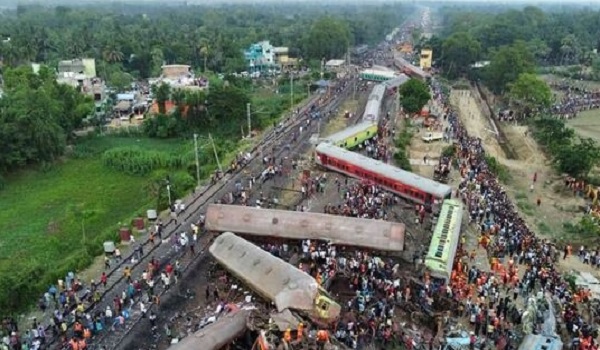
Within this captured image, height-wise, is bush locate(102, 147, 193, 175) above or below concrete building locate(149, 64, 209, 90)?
below

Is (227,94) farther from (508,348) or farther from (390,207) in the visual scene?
(508,348)

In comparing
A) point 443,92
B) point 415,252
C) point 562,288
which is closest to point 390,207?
point 415,252

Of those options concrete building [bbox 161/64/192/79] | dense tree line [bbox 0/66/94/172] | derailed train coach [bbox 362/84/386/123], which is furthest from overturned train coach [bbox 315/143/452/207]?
concrete building [bbox 161/64/192/79]

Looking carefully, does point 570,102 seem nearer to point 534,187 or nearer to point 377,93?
point 377,93

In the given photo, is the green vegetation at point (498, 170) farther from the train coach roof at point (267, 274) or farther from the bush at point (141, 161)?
the train coach roof at point (267, 274)

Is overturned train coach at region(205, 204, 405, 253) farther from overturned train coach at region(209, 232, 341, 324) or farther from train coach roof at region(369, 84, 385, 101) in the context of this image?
train coach roof at region(369, 84, 385, 101)

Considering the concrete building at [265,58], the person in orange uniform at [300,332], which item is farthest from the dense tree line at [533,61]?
the person in orange uniform at [300,332]

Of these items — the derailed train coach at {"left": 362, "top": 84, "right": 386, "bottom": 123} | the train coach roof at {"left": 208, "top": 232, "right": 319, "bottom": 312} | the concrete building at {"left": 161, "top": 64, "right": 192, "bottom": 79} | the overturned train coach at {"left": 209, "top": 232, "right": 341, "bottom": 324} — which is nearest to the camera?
the overturned train coach at {"left": 209, "top": 232, "right": 341, "bottom": 324}
